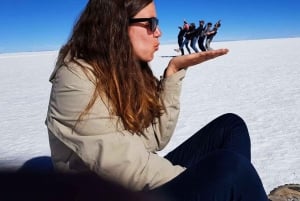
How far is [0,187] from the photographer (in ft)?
1.85

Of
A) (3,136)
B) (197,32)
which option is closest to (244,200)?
(3,136)

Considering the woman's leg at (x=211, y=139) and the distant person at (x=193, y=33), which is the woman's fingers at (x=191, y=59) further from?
the distant person at (x=193, y=33)

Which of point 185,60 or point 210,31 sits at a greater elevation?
point 210,31

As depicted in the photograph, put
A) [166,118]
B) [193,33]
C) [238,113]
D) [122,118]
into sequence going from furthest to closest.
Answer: [193,33] → [238,113] → [166,118] → [122,118]

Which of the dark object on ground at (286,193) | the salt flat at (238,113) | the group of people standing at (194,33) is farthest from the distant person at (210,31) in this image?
the dark object on ground at (286,193)

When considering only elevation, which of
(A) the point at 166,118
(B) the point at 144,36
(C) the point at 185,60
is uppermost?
(B) the point at 144,36

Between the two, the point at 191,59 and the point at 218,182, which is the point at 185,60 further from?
the point at 218,182

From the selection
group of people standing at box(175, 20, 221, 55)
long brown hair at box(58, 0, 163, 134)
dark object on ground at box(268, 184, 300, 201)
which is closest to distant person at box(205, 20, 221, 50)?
group of people standing at box(175, 20, 221, 55)

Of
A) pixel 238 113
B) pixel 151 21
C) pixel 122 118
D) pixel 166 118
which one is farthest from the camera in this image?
pixel 238 113

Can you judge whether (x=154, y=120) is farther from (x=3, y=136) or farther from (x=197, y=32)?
(x=197, y=32)

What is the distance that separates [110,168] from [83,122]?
0.18 metres

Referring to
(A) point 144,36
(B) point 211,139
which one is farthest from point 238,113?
(A) point 144,36

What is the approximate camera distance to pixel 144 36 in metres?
1.62

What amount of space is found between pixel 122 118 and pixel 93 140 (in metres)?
0.17
